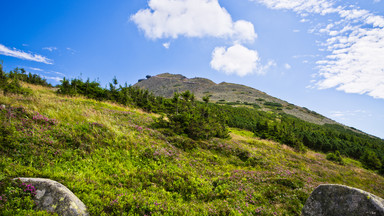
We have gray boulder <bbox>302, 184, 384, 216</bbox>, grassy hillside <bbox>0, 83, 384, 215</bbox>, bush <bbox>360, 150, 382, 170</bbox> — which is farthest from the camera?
bush <bbox>360, 150, 382, 170</bbox>

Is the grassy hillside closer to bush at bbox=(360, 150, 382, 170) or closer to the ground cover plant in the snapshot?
the ground cover plant

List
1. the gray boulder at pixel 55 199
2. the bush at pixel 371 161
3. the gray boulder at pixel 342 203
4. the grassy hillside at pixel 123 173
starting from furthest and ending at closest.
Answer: the bush at pixel 371 161
the grassy hillside at pixel 123 173
the gray boulder at pixel 342 203
the gray boulder at pixel 55 199

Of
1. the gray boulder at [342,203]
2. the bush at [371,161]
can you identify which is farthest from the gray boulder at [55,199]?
the bush at [371,161]

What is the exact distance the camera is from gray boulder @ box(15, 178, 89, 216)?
3752 mm

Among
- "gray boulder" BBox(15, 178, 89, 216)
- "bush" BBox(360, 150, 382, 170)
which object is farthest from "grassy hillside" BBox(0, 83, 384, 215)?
"bush" BBox(360, 150, 382, 170)

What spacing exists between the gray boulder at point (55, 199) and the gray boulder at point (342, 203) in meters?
7.49

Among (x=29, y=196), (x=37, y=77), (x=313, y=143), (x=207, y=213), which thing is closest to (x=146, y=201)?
(x=207, y=213)

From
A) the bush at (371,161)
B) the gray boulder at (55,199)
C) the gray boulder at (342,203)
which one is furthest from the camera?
the bush at (371,161)

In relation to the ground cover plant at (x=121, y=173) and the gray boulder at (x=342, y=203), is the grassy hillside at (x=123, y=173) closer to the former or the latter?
the ground cover plant at (x=121, y=173)

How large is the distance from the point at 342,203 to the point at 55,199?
8572 mm

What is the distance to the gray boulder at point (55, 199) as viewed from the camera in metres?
3.75

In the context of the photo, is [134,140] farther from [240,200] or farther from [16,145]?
[240,200]

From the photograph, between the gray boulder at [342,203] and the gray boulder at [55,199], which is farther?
the gray boulder at [342,203]

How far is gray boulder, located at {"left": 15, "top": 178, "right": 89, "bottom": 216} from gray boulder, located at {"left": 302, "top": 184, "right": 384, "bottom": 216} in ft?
24.6
